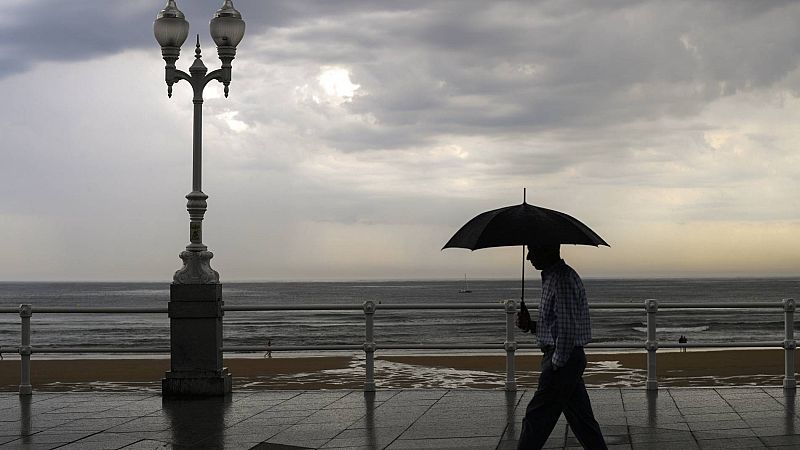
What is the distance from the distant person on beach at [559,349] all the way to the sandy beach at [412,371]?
1127 centimetres

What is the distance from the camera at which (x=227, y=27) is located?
13.8 metres

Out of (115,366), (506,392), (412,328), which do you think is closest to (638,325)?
(412,328)

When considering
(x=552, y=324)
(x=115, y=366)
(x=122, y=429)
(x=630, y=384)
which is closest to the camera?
(x=552, y=324)

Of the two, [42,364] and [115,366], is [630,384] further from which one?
[42,364]

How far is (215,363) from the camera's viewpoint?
13.3 metres

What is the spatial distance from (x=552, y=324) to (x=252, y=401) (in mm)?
6506

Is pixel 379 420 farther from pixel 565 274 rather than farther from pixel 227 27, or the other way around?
pixel 227 27

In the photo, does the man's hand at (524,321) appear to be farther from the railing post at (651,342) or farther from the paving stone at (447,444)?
the railing post at (651,342)

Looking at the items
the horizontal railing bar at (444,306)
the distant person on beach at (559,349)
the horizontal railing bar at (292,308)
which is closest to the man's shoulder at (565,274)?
the distant person on beach at (559,349)

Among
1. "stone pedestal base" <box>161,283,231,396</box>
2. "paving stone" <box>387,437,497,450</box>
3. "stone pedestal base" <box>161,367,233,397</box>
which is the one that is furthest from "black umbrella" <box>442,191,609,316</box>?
"stone pedestal base" <box>161,367,233,397</box>

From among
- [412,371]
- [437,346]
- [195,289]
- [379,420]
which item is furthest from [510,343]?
[412,371]

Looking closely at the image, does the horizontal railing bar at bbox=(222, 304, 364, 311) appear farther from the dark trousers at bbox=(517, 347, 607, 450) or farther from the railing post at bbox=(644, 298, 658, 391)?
the dark trousers at bbox=(517, 347, 607, 450)

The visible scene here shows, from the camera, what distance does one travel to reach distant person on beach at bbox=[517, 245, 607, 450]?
22.9 ft

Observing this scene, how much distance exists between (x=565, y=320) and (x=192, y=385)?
735cm
